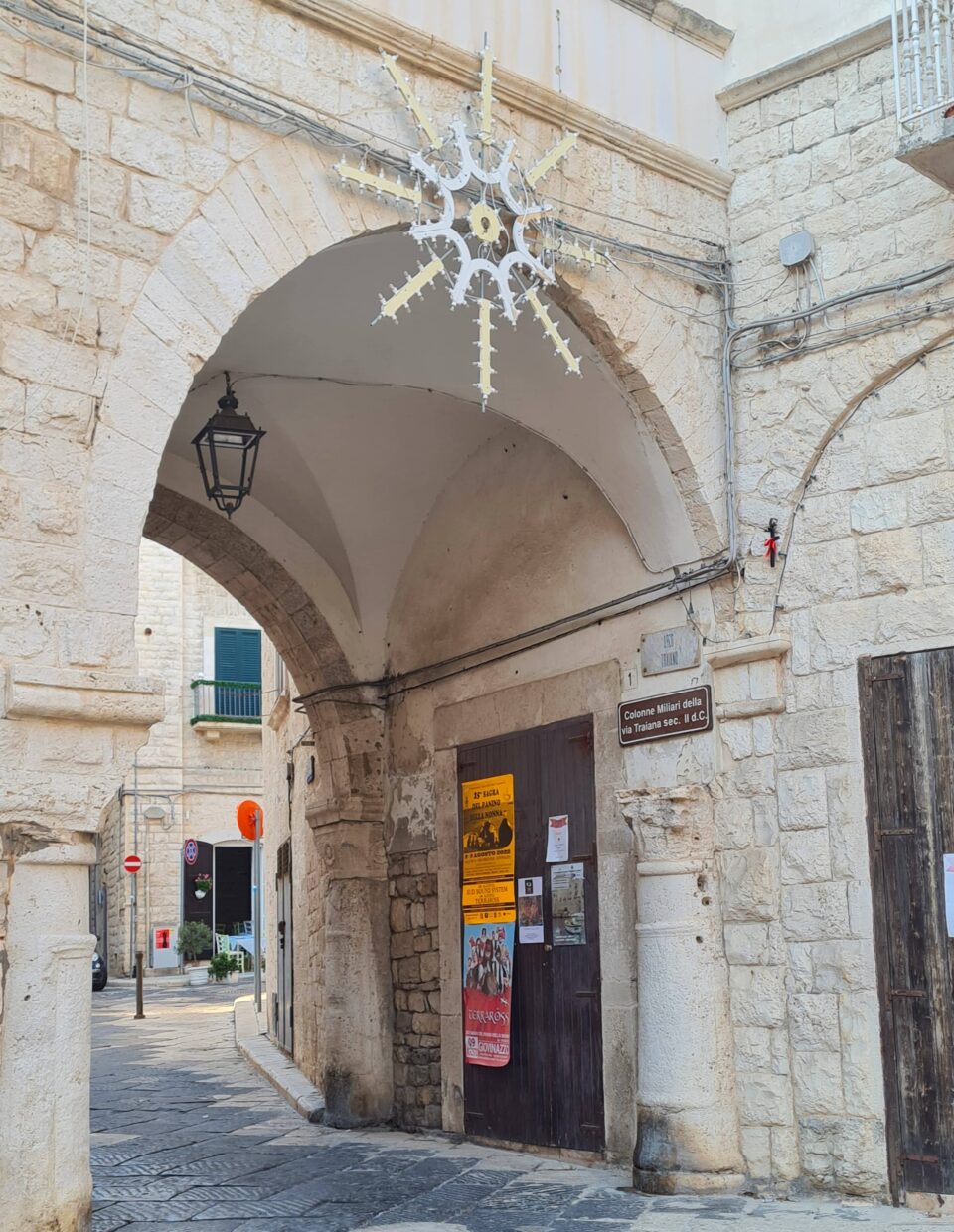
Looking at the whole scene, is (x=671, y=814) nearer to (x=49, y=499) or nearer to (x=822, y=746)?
(x=822, y=746)

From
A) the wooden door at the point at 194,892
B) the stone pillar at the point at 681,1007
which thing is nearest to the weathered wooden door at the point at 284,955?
the stone pillar at the point at 681,1007

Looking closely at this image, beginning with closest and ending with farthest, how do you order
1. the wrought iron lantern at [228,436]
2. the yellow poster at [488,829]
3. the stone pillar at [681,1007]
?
1. the stone pillar at [681,1007]
2. the wrought iron lantern at [228,436]
3. the yellow poster at [488,829]

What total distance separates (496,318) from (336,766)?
131 inches

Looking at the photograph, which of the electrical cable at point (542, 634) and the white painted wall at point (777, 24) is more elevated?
the white painted wall at point (777, 24)

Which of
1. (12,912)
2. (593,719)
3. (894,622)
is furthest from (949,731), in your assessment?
(12,912)

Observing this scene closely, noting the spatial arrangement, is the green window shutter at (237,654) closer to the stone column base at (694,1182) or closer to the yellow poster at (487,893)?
the yellow poster at (487,893)

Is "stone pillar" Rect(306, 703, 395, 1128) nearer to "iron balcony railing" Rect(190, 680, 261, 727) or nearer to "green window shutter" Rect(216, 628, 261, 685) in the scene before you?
"iron balcony railing" Rect(190, 680, 261, 727)

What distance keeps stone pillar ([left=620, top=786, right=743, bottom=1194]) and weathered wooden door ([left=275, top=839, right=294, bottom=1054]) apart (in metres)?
5.13

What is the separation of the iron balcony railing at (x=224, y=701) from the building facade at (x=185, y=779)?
2 cm

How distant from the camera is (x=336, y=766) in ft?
28.8

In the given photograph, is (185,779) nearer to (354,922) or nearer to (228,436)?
(354,922)

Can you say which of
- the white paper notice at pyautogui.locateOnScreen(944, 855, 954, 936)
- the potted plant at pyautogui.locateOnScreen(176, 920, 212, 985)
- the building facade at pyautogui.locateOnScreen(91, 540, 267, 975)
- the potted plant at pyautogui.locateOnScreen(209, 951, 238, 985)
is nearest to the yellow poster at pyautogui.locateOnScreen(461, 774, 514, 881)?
the white paper notice at pyautogui.locateOnScreen(944, 855, 954, 936)

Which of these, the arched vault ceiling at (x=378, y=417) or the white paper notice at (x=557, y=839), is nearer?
the arched vault ceiling at (x=378, y=417)

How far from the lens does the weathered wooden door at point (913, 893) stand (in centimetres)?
549
